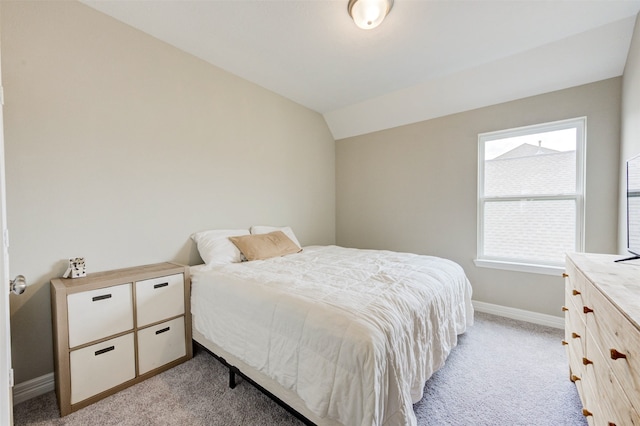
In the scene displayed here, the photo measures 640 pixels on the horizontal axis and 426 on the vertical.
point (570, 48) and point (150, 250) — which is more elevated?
point (570, 48)

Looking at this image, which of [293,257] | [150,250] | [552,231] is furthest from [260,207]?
[552,231]

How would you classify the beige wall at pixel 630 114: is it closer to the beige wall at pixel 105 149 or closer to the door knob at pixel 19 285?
the beige wall at pixel 105 149

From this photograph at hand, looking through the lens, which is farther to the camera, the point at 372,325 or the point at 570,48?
the point at 570,48

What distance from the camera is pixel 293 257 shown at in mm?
2521

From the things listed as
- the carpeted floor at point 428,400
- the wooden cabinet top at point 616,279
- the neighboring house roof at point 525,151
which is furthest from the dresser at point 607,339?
the neighboring house roof at point 525,151

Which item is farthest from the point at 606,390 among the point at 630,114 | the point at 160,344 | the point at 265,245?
the point at 160,344

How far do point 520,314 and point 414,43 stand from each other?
2.95 metres

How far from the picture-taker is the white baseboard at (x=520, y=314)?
2.52 meters

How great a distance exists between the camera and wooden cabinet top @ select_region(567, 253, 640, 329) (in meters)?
0.79

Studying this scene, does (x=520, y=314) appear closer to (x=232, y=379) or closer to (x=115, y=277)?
(x=232, y=379)

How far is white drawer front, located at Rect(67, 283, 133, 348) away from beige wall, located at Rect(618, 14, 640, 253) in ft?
12.0

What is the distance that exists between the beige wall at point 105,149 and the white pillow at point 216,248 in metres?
0.13

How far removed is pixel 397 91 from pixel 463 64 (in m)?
0.76

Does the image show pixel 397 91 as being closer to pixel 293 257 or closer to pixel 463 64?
pixel 463 64
